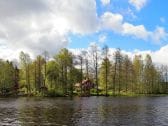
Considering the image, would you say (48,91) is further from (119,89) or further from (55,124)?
(55,124)

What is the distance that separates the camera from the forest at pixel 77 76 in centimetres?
11894

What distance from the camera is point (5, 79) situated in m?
130

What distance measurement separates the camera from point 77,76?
124m

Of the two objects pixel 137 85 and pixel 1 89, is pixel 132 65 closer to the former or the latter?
pixel 137 85

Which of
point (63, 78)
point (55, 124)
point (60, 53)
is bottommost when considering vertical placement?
point (55, 124)

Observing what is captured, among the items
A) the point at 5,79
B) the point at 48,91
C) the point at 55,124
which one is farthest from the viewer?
the point at 5,79

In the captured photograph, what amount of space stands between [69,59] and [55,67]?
5676 millimetres

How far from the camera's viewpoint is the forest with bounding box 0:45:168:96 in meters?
119

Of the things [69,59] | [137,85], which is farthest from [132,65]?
[69,59]

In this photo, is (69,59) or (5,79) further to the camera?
(5,79)

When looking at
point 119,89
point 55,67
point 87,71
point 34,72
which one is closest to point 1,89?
point 34,72

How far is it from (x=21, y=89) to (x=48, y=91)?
71.8 feet

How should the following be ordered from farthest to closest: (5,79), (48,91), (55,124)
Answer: (5,79) < (48,91) < (55,124)

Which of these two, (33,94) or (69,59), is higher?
(69,59)
